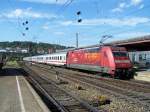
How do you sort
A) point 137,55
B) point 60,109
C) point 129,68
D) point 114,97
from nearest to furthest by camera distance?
point 60,109 < point 114,97 < point 129,68 < point 137,55

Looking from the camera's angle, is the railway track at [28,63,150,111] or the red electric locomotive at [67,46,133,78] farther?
the red electric locomotive at [67,46,133,78]

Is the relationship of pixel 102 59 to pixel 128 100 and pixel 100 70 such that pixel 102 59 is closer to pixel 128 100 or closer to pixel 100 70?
pixel 100 70

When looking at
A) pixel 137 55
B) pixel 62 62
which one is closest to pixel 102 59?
pixel 62 62

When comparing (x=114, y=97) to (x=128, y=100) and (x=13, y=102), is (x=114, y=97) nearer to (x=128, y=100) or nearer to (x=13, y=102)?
(x=128, y=100)

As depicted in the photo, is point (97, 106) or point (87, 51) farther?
point (87, 51)

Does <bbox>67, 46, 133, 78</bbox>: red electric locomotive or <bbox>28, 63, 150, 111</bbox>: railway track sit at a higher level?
<bbox>67, 46, 133, 78</bbox>: red electric locomotive

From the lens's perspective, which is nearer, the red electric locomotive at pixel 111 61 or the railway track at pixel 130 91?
the railway track at pixel 130 91

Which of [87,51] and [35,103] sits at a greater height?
[87,51]

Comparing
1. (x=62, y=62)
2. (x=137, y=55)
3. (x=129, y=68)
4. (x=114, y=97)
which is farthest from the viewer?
(x=137, y=55)

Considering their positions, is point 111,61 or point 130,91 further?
point 111,61

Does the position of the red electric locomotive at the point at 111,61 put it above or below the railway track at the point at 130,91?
above

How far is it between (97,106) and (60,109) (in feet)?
6.15

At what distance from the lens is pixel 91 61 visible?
124 feet

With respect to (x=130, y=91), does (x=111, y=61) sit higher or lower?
higher
